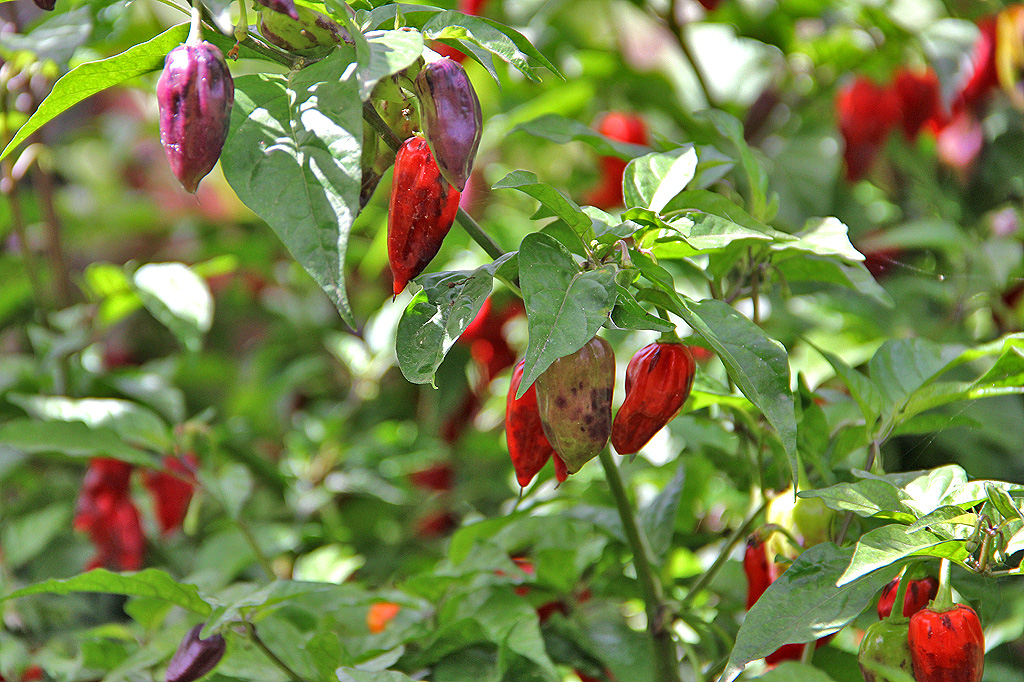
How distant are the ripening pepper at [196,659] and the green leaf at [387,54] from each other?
1.19 feet

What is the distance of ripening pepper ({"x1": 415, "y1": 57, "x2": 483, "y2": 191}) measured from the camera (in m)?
0.42

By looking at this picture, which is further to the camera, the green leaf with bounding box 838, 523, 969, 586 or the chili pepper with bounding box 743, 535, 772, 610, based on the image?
the chili pepper with bounding box 743, 535, 772, 610

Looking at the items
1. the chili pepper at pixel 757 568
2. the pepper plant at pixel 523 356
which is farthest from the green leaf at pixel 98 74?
the chili pepper at pixel 757 568

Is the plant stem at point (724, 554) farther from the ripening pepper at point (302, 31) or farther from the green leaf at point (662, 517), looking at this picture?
the ripening pepper at point (302, 31)

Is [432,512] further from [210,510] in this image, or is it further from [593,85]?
[593,85]

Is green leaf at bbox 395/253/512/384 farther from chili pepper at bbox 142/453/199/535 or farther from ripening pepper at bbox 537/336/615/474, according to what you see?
chili pepper at bbox 142/453/199/535

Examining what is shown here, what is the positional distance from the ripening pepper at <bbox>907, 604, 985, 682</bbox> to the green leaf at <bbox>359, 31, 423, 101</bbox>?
0.39 meters

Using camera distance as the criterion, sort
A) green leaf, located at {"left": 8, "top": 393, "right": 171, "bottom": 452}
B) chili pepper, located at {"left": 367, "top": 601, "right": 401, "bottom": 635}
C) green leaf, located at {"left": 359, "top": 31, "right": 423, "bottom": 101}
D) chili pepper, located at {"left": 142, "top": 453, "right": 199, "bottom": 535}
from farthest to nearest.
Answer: chili pepper, located at {"left": 142, "top": 453, "right": 199, "bottom": 535} < green leaf, located at {"left": 8, "top": 393, "right": 171, "bottom": 452} < chili pepper, located at {"left": 367, "top": 601, "right": 401, "bottom": 635} < green leaf, located at {"left": 359, "top": 31, "right": 423, "bottom": 101}

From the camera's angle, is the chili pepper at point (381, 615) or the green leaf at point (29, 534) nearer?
the chili pepper at point (381, 615)

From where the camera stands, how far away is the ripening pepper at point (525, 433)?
482mm

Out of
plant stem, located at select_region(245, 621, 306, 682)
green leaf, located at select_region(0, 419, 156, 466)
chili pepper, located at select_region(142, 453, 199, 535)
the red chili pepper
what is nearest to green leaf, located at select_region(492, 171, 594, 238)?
plant stem, located at select_region(245, 621, 306, 682)

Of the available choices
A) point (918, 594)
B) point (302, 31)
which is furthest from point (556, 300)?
point (918, 594)

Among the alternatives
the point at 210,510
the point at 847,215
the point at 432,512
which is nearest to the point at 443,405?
the point at 432,512

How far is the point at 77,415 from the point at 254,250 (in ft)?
1.73
